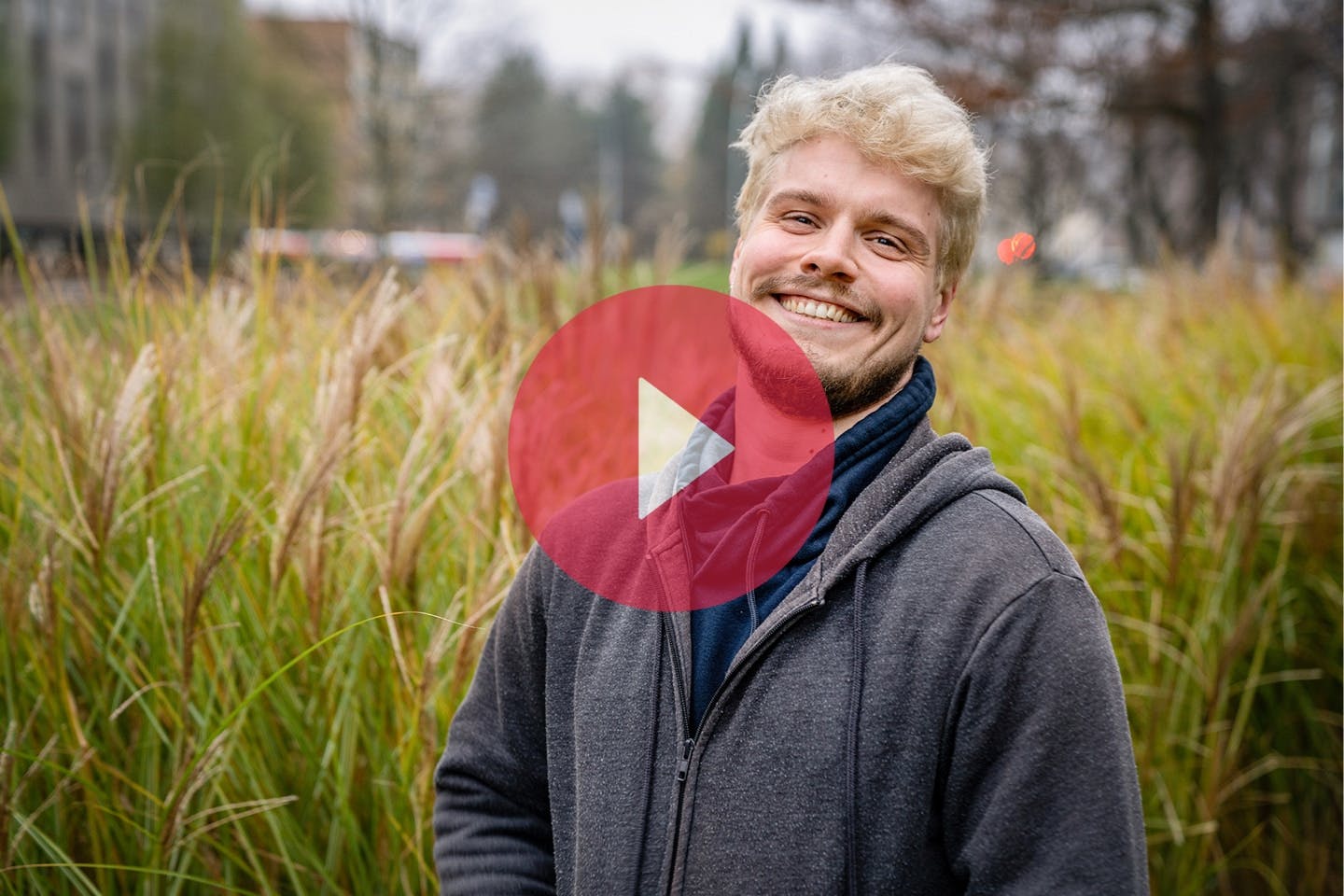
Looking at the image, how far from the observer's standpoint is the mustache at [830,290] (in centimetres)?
140

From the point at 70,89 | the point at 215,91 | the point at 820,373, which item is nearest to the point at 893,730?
the point at 820,373

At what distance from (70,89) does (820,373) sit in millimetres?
39351

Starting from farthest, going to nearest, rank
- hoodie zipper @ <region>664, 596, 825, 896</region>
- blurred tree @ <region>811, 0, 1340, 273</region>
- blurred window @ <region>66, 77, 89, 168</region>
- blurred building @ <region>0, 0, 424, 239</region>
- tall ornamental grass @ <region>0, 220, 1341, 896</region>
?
1. blurred window @ <region>66, 77, 89, 168</region>
2. blurred building @ <region>0, 0, 424, 239</region>
3. blurred tree @ <region>811, 0, 1340, 273</region>
4. tall ornamental grass @ <region>0, 220, 1341, 896</region>
5. hoodie zipper @ <region>664, 596, 825, 896</region>

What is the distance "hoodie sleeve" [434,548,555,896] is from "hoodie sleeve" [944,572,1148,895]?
0.67 m

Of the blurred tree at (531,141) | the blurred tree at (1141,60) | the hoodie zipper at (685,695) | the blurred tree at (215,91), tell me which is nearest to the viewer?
the hoodie zipper at (685,695)

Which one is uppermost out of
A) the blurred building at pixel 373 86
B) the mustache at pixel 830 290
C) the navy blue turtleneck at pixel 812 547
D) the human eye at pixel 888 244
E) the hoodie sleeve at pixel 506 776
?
the blurred building at pixel 373 86

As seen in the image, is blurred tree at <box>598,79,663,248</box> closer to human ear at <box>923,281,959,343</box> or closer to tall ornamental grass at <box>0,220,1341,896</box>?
→ tall ornamental grass at <box>0,220,1341,896</box>

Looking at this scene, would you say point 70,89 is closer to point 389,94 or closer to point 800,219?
point 389,94

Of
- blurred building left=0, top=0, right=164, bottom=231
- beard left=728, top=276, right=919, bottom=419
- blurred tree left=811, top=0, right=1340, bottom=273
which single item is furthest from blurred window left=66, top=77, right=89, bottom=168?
beard left=728, top=276, right=919, bottom=419

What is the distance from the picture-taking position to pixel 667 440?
1.82m

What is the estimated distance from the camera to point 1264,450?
2.89 meters

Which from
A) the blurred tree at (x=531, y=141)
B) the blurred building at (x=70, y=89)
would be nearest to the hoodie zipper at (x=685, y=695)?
the blurred tree at (x=531, y=141)

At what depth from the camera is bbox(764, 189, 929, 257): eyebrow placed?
1407mm
